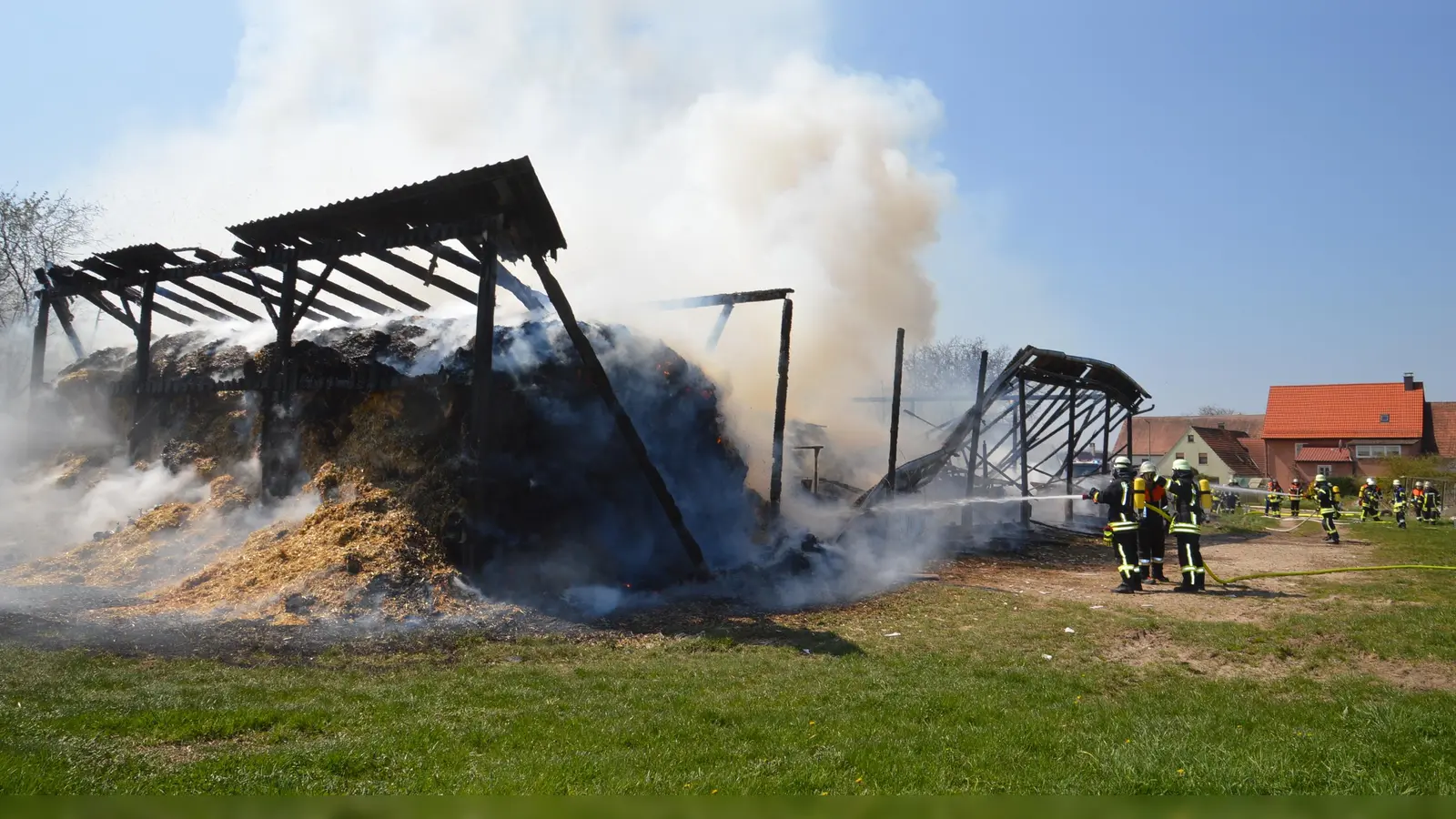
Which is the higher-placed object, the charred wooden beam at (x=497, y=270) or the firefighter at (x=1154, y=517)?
the charred wooden beam at (x=497, y=270)

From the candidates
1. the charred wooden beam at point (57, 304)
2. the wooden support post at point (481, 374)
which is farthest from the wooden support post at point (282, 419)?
the charred wooden beam at point (57, 304)

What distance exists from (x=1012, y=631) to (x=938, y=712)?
3.88 meters

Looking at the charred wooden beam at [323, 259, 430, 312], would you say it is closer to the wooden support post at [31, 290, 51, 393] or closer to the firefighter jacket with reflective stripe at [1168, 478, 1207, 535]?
the wooden support post at [31, 290, 51, 393]

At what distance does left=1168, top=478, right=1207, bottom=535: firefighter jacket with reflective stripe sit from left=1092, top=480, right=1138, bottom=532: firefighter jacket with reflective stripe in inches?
22.9

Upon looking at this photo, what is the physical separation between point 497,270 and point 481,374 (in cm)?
143

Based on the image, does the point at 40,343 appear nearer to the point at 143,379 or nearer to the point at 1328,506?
the point at 143,379

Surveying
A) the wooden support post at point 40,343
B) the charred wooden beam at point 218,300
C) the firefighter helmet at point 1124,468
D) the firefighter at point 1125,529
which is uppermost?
the charred wooden beam at point 218,300

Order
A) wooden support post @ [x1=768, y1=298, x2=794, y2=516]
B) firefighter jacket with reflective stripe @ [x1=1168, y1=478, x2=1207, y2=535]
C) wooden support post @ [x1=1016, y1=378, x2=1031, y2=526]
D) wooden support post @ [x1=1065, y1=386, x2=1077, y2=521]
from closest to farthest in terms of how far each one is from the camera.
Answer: firefighter jacket with reflective stripe @ [x1=1168, y1=478, x2=1207, y2=535] → wooden support post @ [x1=768, y1=298, x2=794, y2=516] → wooden support post @ [x1=1016, y1=378, x2=1031, y2=526] → wooden support post @ [x1=1065, y1=386, x2=1077, y2=521]

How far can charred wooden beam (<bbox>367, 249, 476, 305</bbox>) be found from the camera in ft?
37.2

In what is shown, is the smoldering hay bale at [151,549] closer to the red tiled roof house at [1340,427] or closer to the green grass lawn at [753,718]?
the green grass lawn at [753,718]

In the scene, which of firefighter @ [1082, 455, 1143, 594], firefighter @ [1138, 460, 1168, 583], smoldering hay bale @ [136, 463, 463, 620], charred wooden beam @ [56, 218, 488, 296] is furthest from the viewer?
firefighter @ [1138, 460, 1168, 583]

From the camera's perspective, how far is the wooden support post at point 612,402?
1085 cm

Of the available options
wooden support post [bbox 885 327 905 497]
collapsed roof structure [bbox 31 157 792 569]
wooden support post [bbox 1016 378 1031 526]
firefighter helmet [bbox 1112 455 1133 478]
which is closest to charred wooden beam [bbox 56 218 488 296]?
collapsed roof structure [bbox 31 157 792 569]

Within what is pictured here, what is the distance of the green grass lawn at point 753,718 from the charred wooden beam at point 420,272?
5.38 metres
